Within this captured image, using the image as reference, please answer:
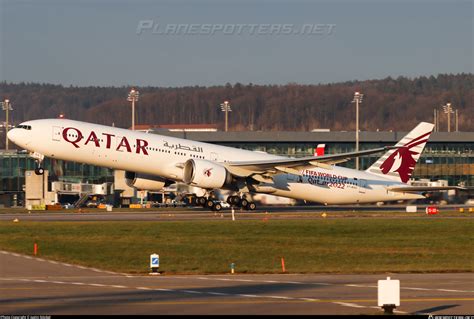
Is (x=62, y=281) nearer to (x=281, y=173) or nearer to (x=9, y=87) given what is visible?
(x=281, y=173)

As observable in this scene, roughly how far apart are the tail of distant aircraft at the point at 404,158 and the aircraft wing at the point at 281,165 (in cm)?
600

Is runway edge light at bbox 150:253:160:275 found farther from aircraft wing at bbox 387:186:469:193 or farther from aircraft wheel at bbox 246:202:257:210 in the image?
aircraft wing at bbox 387:186:469:193

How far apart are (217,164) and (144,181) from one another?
204 inches

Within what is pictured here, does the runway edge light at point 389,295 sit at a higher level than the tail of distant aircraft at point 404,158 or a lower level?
lower

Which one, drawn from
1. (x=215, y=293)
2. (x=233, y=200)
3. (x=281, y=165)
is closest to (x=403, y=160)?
(x=281, y=165)

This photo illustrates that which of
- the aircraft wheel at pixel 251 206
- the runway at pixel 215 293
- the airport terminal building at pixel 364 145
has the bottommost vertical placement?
the runway at pixel 215 293

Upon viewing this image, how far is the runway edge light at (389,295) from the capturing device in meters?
20.8

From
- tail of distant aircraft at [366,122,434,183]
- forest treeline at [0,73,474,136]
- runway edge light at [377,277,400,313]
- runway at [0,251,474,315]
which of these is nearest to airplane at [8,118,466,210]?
tail of distant aircraft at [366,122,434,183]

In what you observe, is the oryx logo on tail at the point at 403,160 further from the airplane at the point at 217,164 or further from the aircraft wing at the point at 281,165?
the aircraft wing at the point at 281,165

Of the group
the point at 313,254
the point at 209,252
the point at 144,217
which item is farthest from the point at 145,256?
the point at 144,217

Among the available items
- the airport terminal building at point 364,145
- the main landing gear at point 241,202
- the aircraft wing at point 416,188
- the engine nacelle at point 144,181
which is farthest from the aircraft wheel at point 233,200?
the airport terminal building at point 364,145

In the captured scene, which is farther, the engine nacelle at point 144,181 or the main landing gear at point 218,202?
the main landing gear at point 218,202

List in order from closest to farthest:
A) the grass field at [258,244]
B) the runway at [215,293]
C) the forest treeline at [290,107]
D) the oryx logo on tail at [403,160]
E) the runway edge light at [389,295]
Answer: the runway edge light at [389,295]
the runway at [215,293]
the grass field at [258,244]
the oryx logo on tail at [403,160]
the forest treeline at [290,107]

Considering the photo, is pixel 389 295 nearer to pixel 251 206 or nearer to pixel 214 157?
pixel 214 157
